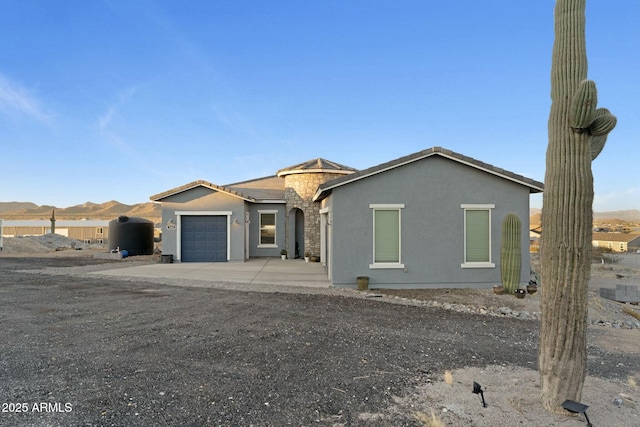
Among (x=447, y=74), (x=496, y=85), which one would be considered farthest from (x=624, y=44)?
(x=447, y=74)

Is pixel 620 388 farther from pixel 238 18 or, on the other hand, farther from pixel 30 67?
pixel 30 67

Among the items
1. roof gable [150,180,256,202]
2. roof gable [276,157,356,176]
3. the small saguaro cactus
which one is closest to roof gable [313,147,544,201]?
the small saguaro cactus

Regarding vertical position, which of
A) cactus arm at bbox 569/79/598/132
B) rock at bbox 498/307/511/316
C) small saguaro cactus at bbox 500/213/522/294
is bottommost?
rock at bbox 498/307/511/316

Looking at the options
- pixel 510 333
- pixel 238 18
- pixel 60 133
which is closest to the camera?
pixel 510 333

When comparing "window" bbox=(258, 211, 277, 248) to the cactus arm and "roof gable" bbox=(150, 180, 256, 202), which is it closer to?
"roof gable" bbox=(150, 180, 256, 202)

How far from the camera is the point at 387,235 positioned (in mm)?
11312

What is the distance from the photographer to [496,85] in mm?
14406

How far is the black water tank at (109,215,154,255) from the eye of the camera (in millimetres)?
21781

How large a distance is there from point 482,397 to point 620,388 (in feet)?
6.56

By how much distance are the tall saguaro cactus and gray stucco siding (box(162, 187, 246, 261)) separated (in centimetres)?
1544

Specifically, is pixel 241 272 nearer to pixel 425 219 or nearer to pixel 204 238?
pixel 204 238

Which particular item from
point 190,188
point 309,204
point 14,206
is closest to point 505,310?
point 309,204

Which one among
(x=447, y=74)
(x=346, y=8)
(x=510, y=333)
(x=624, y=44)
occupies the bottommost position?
(x=510, y=333)

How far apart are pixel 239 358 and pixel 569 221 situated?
422cm
